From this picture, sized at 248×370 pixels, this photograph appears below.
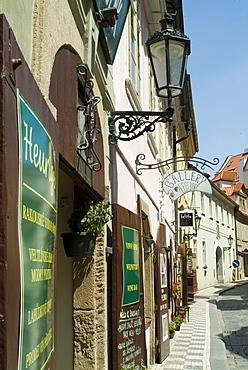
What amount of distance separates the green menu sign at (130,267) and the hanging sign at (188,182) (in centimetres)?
484

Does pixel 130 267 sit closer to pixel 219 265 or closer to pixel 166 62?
pixel 166 62

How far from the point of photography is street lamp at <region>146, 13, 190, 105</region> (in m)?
5.09

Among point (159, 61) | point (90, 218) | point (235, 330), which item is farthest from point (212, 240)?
point (90, 218)

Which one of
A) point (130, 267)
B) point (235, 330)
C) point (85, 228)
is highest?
point (85, 228)

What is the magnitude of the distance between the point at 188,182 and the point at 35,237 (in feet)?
28.3

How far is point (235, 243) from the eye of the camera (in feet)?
145

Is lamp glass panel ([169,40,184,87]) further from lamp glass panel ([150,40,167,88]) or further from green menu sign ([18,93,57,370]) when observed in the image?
green menu sign ([18,93,57,370])

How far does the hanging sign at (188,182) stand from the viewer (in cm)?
1026

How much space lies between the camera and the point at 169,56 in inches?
201

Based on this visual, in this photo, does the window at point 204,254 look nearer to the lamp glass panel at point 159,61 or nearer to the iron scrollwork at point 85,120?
the lamp glass panel at point 159,61

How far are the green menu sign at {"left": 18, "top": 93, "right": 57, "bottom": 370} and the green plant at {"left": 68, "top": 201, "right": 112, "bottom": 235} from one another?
185 cm

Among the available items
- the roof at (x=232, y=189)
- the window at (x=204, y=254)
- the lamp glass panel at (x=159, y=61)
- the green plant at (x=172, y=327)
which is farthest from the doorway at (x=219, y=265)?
the lamp glass panel at (x=159, y=61)

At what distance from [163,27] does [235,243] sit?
4077cm

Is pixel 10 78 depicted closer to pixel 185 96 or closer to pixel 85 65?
pixel 85 65
